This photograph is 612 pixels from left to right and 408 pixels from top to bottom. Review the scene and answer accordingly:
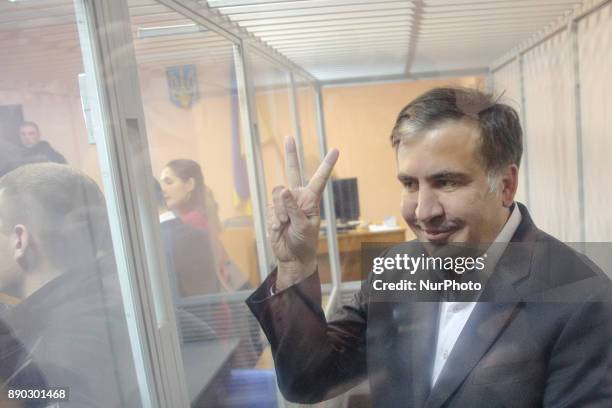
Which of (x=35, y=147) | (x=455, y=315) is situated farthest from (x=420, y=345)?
(x=35, y=147)

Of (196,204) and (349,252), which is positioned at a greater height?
(196,204)

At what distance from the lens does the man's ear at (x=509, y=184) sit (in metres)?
0.89

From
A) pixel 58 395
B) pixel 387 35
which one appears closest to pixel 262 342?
pixel 58 395

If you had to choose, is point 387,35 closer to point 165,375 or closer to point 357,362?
point 357,362

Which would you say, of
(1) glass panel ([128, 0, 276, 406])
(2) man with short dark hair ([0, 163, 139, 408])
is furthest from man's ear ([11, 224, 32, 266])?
(1) glass panel ([128, 0, 276, 406])

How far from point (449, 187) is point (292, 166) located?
286 millimetres

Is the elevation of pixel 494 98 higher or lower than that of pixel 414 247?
higher

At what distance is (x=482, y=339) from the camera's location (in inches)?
36.2

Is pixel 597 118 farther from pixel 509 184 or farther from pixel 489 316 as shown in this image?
pixel 489 316

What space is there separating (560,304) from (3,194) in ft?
3.76

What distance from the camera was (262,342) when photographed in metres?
1.37

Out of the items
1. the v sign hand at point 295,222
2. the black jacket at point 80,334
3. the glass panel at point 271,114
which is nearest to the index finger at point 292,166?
the v sign hand at point 295,222

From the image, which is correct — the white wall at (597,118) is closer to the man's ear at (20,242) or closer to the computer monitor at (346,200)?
the computer monitor at (346,200)

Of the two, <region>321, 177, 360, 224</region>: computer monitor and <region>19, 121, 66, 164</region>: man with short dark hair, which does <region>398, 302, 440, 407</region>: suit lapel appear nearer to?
<region>321, 177, 360, 224</region>: computer monitor
